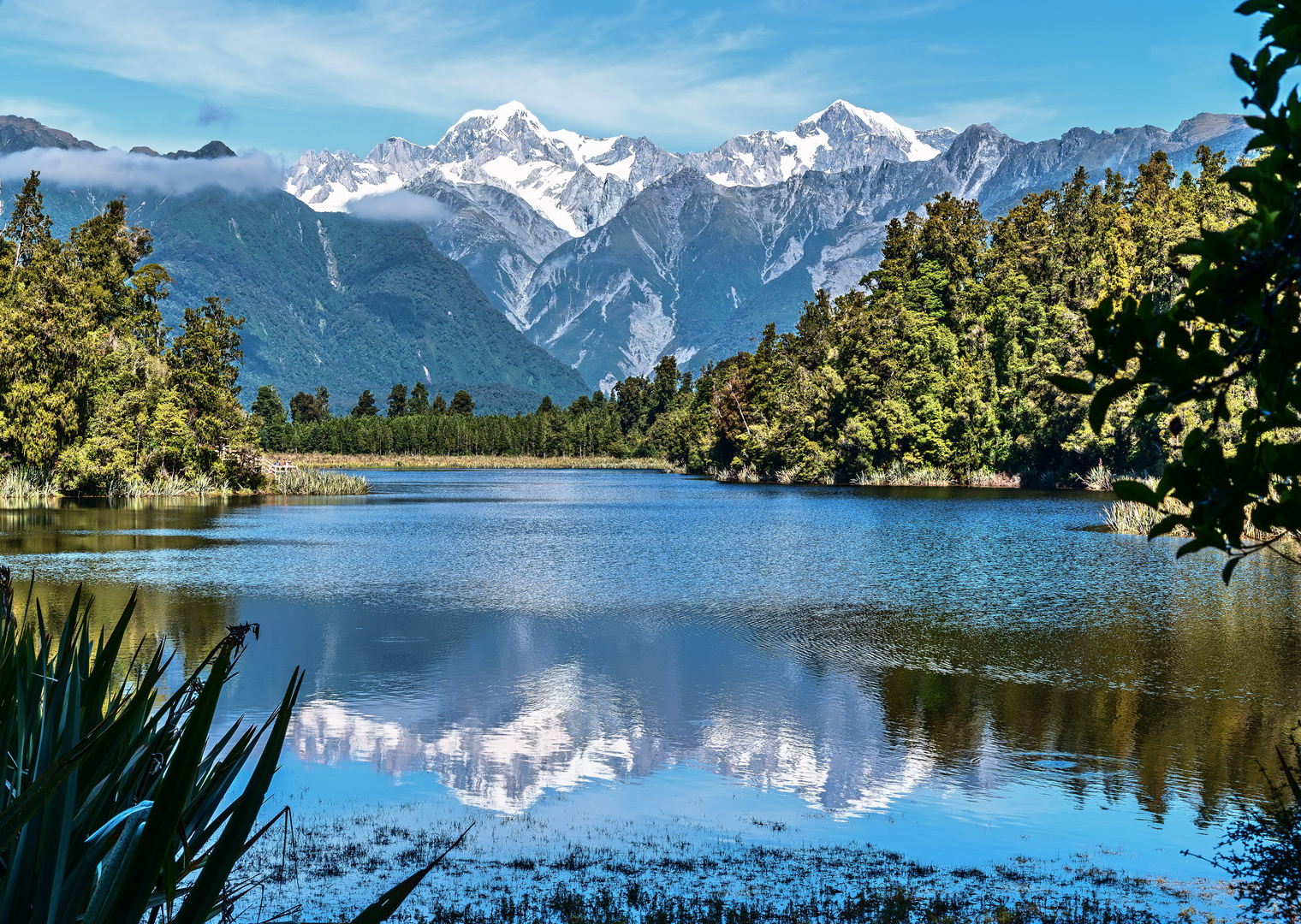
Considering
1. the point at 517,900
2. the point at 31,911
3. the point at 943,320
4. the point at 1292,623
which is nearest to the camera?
the point at 31,911

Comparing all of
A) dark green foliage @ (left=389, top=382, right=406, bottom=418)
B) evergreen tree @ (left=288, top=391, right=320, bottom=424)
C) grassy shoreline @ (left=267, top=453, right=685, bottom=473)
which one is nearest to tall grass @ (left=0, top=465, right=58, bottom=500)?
grassy shoreline @ (left=267, top=453, right=685, bottom=473)

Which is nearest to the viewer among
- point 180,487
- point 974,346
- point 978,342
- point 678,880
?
point 678,880

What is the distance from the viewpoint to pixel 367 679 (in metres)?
16.0

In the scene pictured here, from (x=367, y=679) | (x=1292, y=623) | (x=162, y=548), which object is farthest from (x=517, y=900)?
(x=162, y=548)

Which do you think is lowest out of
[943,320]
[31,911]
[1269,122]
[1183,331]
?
[31,911]

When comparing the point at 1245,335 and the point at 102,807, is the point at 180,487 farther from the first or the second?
the point at 1245,335

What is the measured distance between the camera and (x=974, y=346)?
3031 inches

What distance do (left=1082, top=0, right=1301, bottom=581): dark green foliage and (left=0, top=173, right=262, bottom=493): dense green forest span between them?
5607 cm

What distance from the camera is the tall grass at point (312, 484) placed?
7106 centimetres

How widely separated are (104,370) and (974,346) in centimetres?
5696

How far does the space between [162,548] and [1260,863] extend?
31.9 meters

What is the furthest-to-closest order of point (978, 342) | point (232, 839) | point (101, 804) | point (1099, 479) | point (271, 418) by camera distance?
point (271, 418)
point (978, 342)
point (1099, 479)
point (101, 804)
point (232, 839)

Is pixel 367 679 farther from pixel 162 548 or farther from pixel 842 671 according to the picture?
pixel 162 548

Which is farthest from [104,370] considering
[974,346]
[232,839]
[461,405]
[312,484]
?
[461,405]
